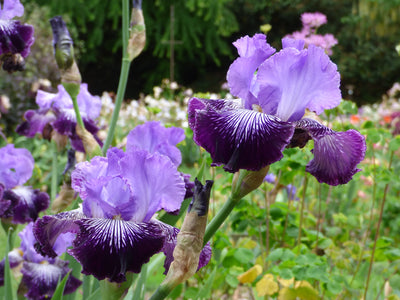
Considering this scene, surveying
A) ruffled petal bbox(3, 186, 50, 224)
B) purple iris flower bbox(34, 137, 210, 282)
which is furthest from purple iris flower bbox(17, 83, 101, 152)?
purple iris flower bbox(34, 137, 210, 282)

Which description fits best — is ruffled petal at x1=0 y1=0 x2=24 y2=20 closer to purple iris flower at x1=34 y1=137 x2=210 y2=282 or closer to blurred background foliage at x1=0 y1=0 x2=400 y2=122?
purple iris flower at x1=34 y1=137 x2=210 y2=282

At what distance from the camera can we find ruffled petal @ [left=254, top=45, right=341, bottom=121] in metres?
0.65

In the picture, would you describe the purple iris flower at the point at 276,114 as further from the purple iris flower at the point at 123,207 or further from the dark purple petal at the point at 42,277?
the dark purple petal at the point at 42,277

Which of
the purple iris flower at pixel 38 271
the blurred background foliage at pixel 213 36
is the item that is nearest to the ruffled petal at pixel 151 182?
the purple iris flower at pixel 38 271

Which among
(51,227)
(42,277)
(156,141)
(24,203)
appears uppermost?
(156,141)

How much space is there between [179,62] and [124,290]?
42.1ft

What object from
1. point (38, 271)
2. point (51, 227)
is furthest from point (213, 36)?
point (51, 227)

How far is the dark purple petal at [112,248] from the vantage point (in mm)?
593

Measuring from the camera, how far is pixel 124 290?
2.18 feet

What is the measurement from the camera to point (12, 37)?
42.9 inches

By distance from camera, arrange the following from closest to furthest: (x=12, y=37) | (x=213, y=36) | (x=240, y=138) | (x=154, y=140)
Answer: (x=240, y=138)
(x=154, y=140)
(x=12, y=37)
(x=213, y=36)

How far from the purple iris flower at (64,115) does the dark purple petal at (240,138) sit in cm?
93

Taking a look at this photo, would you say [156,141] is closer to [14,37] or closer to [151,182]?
[151,182]

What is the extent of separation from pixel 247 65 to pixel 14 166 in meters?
0.85
